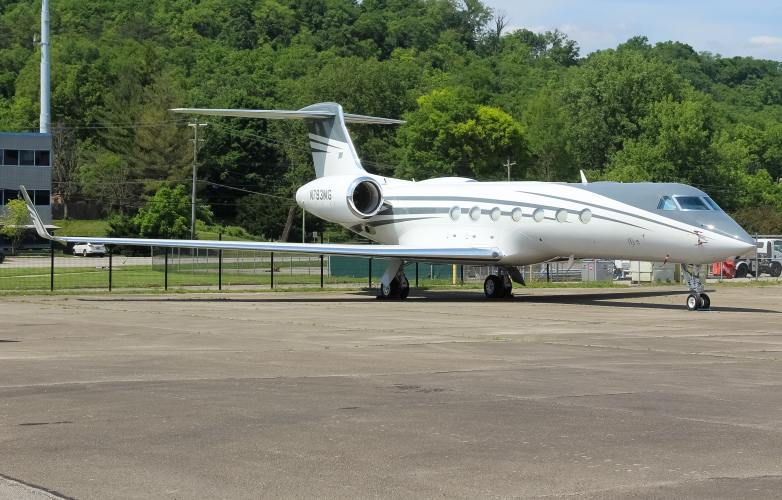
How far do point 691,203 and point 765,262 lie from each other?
29216mm

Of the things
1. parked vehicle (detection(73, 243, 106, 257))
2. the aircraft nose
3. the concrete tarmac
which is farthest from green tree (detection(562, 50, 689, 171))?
the concrete tarmac

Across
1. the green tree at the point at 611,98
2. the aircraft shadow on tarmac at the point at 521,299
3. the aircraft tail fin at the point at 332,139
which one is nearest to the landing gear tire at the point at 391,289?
the aircraft shadow on tarmac at the point at 521,299

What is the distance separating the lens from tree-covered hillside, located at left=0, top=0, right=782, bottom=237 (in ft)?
278

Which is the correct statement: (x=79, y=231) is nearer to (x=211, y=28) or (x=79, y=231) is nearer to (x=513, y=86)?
(x=513, y=86)

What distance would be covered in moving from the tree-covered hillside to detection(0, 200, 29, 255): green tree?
2192 cm

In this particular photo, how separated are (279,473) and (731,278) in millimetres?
43539

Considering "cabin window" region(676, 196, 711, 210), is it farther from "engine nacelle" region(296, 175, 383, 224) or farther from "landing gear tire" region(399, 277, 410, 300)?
"engine nacelle" region(296, 175, 383, 224)

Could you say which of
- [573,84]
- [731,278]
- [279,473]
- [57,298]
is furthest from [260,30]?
[279,473]

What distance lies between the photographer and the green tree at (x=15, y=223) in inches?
2702

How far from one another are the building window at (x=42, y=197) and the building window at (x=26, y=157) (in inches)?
92.5

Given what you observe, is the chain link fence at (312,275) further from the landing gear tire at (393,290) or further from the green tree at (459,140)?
the green tree at (459,140)

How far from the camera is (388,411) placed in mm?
8523

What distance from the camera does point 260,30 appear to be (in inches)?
5950

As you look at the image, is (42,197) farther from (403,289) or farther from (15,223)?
(403,289)
